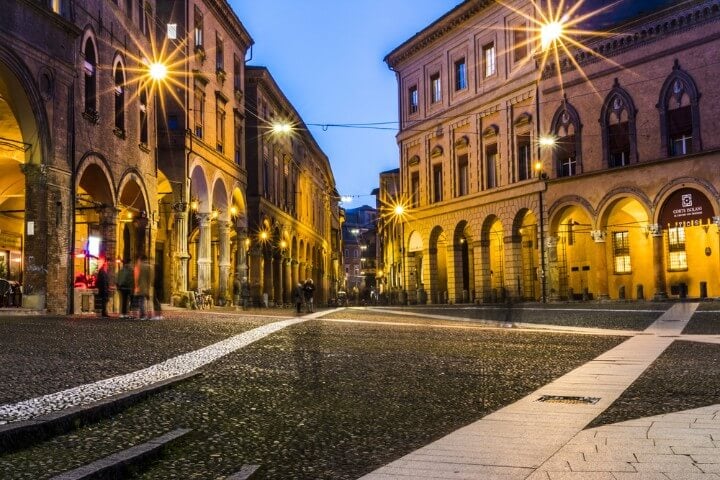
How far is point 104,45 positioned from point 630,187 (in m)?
23.2

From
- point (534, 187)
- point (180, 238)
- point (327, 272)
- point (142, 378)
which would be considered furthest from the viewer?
point (327, 272)

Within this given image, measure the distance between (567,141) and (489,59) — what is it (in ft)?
27.0

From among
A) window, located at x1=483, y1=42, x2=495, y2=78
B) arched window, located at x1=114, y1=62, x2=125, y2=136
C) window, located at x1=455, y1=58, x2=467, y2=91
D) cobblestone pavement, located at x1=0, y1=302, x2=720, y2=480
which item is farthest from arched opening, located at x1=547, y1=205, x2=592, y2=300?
cobblestone pavement, located at x1=0, y1=302, x2=720, y2=480

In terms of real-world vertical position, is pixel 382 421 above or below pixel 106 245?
below

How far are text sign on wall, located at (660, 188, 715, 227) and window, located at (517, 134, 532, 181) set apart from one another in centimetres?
869

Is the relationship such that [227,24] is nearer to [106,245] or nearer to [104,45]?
[104,45]

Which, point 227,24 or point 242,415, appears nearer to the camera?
point 242,415

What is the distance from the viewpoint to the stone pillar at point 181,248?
30344 mm

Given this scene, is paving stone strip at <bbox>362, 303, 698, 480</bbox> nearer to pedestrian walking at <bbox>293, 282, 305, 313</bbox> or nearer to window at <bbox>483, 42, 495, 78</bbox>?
pedestrian walking at <bbox>293, 282, 305, 313</bbox>

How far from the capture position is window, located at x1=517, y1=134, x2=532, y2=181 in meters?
39.3

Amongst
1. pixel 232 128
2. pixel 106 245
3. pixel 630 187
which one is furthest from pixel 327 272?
pixel 106 245

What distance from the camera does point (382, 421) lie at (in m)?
5.72

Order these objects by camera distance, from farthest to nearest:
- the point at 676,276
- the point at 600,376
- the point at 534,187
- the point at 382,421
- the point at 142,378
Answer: the point at 534,187, the point at 676,276, the point at 600,376, the point at 142,378, the point at 382,421

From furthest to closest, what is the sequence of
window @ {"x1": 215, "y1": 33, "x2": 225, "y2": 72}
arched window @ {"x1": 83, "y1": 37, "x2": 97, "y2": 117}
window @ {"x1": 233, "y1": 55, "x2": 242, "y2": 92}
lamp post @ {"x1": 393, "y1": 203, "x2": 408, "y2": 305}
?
lamp post @ {"x1": 393, "y1": 203, "x2": 408, "y2": 305}, window @ {"x1": 233, "y1": 55, "x2": 242, "y2": 92}, window @ {"x1": 215, "y1": 33, "x2": 225, "y2": 72}, arched window @ {"x1": 83, "y1": 37, "x2": 97, "y2": 117}
